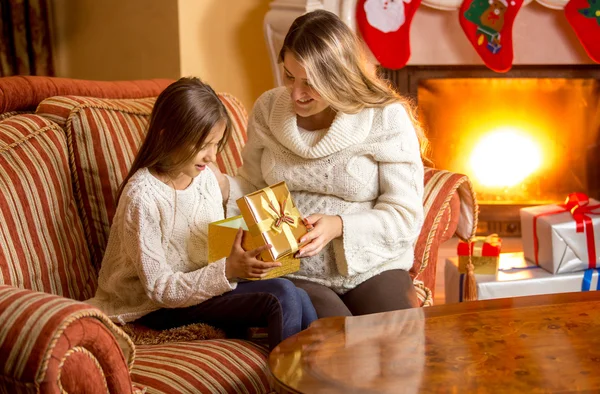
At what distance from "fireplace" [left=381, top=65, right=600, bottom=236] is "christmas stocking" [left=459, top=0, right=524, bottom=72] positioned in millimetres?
274

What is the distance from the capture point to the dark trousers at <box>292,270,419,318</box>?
1.76 m

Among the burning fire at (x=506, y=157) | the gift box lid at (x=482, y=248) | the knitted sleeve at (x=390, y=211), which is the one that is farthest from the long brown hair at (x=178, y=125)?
the burning fire at (x=506, y=157)

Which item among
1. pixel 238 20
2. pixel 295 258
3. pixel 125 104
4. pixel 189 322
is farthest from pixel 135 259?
pixel 238 20

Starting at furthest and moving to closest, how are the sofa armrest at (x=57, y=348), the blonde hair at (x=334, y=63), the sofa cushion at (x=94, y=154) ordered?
1. the sofa cushion at (x=94, y=154)
2. the blonde hair at (x=334, y=63)
3. the sofa armrest at (x=57, y=348)

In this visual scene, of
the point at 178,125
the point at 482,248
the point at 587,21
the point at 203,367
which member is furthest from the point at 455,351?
the point at 587,21

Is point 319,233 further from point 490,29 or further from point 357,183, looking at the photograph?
point 490,29

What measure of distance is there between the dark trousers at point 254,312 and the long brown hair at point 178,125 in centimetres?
29

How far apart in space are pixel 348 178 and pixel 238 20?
1502mm

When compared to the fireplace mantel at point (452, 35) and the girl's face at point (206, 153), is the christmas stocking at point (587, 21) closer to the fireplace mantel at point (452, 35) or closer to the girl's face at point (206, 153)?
the fireplace mantel at point (452, 35)

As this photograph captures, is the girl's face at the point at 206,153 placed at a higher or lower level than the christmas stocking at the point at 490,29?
lower

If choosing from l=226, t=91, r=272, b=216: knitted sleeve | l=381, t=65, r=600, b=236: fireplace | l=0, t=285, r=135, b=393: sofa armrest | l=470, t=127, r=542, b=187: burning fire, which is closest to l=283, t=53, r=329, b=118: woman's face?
l=226, t=91, r=272, b=216: knitted sleeve

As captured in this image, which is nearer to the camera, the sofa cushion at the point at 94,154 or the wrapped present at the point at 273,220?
the wrapped present at the point at 273,220

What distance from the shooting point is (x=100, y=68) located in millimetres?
3420

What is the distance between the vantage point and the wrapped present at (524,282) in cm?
247
